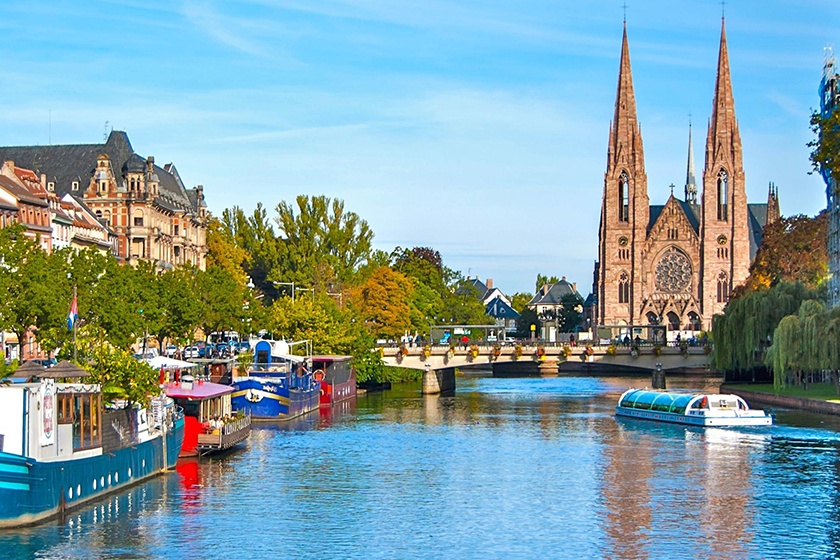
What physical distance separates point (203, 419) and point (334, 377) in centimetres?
4079

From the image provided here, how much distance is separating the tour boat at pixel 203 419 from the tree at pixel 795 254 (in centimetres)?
6091

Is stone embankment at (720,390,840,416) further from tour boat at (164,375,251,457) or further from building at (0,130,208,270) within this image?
building at (0,130,208,270)

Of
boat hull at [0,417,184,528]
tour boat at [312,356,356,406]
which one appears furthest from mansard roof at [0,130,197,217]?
boat hull at [0,417,184,528]

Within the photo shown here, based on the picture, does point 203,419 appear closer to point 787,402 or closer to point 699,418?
point 699,418

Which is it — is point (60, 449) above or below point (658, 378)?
below

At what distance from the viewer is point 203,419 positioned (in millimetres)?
68688

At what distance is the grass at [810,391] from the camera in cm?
8725

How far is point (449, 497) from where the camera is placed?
56.4m

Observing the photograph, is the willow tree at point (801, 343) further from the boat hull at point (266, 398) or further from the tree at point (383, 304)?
the tree at point (383, 304)

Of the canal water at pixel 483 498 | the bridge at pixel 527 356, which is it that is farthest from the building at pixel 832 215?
the canal water at pixel 483 498

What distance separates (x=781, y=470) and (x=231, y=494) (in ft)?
75.0

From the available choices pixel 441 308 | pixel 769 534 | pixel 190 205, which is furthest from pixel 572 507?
pixel 441 308

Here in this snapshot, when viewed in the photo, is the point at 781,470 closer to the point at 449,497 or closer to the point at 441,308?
the point at 449,497

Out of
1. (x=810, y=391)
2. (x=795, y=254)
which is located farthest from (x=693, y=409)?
(x=795, y=254)
